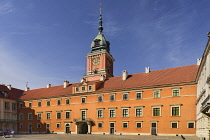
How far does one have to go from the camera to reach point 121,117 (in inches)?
1563

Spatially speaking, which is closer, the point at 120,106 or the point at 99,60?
the point at 120,106

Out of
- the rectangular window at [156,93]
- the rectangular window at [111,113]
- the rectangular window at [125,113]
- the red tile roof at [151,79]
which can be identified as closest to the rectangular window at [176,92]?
the red tile roof at [151,79]

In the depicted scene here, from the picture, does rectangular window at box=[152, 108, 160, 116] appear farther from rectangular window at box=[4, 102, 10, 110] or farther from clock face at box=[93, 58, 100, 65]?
rectangular window at box=[4, 102, 10, 110]

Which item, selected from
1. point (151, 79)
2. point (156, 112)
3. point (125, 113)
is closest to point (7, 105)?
point (125, 113)

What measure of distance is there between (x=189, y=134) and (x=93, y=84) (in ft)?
75.1

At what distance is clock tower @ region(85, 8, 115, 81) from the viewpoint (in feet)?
194

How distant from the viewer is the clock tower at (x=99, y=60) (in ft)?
194

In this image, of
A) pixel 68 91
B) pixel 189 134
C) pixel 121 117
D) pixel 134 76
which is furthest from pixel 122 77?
pixel 189 134

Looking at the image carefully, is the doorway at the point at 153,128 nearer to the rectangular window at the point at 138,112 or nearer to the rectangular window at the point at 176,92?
the rectangular window at the point at 138,112

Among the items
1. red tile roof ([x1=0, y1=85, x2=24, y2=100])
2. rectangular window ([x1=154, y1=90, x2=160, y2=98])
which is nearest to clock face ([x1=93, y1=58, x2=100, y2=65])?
red tile roof ([x1=0, y1=85, x2=24, y2=100])

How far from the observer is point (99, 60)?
6088cm

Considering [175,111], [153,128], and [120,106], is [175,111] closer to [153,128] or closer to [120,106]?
[153,128]

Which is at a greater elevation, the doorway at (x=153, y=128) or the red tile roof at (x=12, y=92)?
the red tile roof at (x=12, y=92)

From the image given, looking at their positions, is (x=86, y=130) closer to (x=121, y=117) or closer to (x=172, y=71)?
(x=121, y=117)
